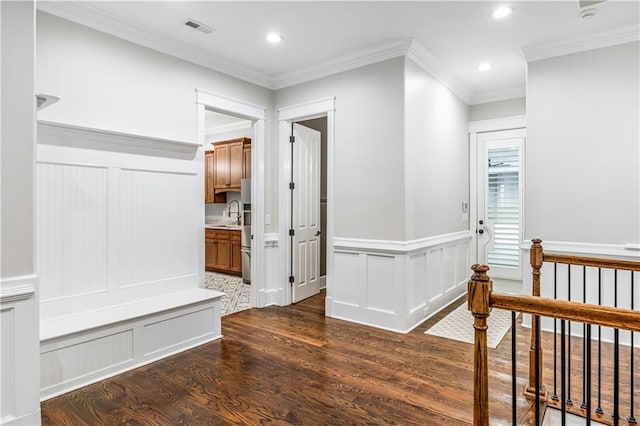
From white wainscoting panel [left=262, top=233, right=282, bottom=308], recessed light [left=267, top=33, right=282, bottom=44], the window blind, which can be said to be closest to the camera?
recessed light [left=267, top=33, right=282, bottom=44]

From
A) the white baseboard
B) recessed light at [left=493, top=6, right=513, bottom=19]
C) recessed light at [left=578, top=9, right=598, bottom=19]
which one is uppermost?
recessed light at [left=493, top=6, right=513, bottom=19]

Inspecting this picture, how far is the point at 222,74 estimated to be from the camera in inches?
161

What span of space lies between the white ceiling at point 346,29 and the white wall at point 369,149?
0.78 ft

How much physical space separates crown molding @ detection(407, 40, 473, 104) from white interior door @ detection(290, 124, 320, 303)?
1.69 metres

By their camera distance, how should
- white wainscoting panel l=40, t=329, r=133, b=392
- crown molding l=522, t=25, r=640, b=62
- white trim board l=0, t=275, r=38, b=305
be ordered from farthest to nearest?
crown molding l=522, t=25, r=640, b=62 < white wainscoting panel l=40, t=329, r=133, b=392 < white trim board l=0, t=275, r=38, b=305

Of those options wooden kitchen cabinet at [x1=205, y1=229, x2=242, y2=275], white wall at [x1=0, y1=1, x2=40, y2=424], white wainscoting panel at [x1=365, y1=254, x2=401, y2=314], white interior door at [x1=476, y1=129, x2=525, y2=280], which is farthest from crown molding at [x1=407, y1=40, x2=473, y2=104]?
wooden kitchen cabinet at [x1=205, y1=229, x2=242, y2=275]

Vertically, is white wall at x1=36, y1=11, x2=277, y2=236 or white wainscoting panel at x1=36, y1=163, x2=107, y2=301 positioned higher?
white wall at x1=36, y1=11, x2=277, y2=236

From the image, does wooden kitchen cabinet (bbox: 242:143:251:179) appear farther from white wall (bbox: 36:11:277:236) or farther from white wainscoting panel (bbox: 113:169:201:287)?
white wainscoting panel (bbox: 113:169:201:287)

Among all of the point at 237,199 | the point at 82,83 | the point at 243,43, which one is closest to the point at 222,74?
the point at 243,43

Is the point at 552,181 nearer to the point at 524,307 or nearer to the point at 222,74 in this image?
the point at 524,307

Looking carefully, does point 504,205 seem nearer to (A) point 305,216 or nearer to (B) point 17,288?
(A) point 305,216

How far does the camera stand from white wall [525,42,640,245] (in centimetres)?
336

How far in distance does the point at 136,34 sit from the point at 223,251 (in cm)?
432

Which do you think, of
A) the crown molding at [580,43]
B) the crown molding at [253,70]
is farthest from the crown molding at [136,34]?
the crown molding at [580,43]
